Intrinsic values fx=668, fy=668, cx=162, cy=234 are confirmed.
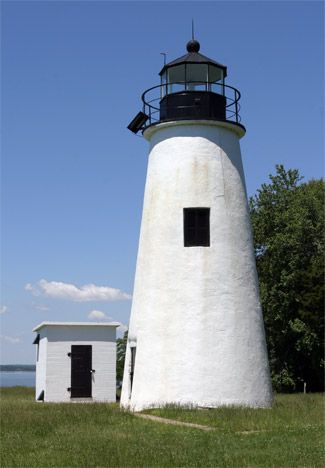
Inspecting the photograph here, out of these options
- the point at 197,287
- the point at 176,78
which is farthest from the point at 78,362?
the point at 176,78

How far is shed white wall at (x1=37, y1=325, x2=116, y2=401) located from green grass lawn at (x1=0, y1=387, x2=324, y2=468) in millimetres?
5442

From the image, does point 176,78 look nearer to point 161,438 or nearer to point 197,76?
point 197,76

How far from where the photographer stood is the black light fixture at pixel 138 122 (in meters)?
22.1

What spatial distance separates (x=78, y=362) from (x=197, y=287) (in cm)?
777

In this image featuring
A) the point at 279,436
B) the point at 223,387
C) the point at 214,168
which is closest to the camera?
the point at 279,436

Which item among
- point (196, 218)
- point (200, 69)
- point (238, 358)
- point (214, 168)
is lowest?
point (238, 358)

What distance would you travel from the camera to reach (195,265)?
19484 millimetres

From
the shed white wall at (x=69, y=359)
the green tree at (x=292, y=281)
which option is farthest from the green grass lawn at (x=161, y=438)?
the green tree at (x=292, y=281)

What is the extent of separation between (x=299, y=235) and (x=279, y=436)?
21126 millimetres

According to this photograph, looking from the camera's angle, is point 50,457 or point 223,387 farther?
point 223,387

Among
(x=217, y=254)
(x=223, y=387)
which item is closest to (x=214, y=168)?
(x=217, y=254)

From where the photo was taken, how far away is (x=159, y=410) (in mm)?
18078

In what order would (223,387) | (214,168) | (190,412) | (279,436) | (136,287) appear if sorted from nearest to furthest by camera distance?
(279,436) → (190,412) → (223,387) → (214,168) → (136,287)

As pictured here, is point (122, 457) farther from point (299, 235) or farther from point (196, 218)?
point (299, 235)
